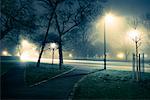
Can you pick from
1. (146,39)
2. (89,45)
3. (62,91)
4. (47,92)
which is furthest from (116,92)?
(89,45)

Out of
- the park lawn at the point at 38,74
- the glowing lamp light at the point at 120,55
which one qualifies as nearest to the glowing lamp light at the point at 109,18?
the park lawn at the point at 38,74

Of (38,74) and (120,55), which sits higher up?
(120,55)

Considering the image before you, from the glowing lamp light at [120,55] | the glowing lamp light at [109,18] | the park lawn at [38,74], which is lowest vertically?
the park lawn at [38,74]

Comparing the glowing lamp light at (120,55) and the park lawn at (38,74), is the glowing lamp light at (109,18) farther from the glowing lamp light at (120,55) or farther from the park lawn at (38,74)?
the glowing lamp light at (120,55)

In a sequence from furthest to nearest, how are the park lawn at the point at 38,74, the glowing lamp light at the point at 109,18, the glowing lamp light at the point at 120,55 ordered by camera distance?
1. the glowing lamp light at the point at 120,55
2. the glowing lamp light at the point at 109,18
3. the park lawn at the point at 38,74

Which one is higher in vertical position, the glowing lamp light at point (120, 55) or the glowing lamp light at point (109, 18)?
the glowing lamp light at point (109, 18)

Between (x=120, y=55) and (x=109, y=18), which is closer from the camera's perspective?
(x=109, y=18)

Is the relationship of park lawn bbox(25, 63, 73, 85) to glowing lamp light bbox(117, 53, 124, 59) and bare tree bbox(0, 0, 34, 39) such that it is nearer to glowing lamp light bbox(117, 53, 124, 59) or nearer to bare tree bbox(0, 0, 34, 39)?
bare tree bbox(0, 0, 34, 39)

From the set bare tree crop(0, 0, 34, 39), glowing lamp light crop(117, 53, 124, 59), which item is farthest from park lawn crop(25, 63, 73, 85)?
glowing lamp light crop(117, 53, 124, 59)

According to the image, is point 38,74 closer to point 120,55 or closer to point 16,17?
point 16,17

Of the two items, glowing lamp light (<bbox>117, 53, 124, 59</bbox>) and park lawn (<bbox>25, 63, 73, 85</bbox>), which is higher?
glowing lamp light (<bbox>117, 53, 124, 59</bbox>)

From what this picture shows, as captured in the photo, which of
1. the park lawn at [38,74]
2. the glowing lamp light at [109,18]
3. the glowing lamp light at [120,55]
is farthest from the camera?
the glowing lamp light at [120,55]

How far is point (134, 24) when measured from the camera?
56.4 metres

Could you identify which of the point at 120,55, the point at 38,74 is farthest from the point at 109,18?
the point at 120,55
